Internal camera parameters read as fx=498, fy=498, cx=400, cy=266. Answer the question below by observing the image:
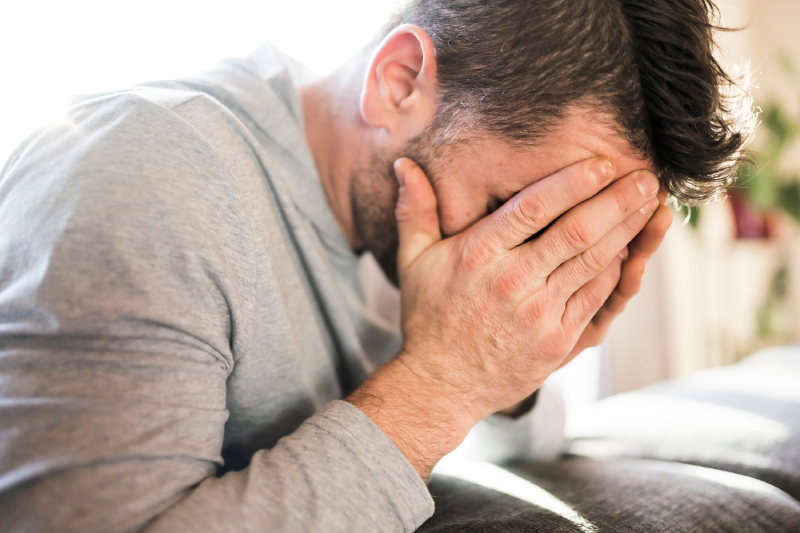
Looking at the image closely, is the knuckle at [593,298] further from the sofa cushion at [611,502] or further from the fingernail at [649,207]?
the sofa cushion at [611,502]

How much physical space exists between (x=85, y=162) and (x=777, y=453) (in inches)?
42.6

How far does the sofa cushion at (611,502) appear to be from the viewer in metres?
0.59

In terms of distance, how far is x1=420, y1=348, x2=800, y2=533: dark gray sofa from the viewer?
1.98ft

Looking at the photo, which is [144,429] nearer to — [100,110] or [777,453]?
[100,110]

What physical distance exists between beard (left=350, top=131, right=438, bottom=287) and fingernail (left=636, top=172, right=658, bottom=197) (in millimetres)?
297

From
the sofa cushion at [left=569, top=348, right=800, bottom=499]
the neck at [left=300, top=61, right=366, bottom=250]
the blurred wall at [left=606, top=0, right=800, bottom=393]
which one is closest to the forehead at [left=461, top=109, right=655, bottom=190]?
the neck at [left=300, top=61, right=366, bottom=250]

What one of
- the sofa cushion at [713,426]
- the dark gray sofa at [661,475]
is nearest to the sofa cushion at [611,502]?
the dark gray sofa at [661,475]

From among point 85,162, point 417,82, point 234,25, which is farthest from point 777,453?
point 234,25

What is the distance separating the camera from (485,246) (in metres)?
0.68

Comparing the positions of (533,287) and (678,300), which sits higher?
(533,287)

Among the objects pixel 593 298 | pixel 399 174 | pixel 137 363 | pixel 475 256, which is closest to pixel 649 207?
pixel 593 298

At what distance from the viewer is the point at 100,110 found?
548mm

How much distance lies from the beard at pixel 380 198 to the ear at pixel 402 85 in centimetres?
4

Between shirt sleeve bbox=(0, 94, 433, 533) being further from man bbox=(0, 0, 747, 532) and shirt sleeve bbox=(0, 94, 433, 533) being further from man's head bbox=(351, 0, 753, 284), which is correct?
man's head bbox=(351, 0, 753, 284)
